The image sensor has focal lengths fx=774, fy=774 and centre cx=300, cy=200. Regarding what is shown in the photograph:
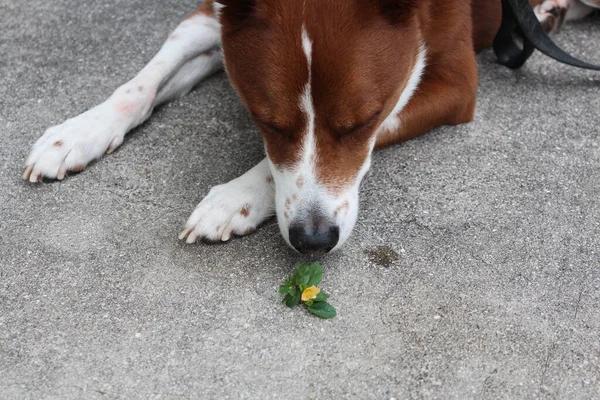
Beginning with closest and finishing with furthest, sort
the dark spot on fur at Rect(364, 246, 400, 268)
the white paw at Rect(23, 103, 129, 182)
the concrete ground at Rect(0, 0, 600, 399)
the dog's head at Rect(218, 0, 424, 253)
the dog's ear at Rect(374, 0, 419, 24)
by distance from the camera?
the concrete ground at Rect(0, 0, 600, 399)
the dog's head at Rect(218, 0, 424, 253)
the dog's ear at Rect(374, 0, 419, 24)
the dark spot on fur at Rect(364, 246, 400, 268)
the white paw at Rect(23, 103, 129, 182)

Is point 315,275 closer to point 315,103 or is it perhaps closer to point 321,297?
point 321,297

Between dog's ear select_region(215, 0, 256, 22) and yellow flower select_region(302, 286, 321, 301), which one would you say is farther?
dog's ear select_region(215, 0, 256, 22)

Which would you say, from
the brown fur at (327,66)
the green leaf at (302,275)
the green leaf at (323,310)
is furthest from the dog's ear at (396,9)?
the green leaf at (323,310)

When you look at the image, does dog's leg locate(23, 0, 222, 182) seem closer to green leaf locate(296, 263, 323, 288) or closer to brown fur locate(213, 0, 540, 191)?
brown fur locate(213, 0, 540, 191)

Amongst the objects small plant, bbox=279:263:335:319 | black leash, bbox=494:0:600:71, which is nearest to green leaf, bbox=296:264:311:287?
small plant, bbox=279:263:335:319

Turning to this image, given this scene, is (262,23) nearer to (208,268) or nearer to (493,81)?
(208,268)

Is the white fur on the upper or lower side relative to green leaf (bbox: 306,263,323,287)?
upper

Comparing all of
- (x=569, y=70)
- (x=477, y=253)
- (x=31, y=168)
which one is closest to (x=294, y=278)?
(x=477, y=253)
